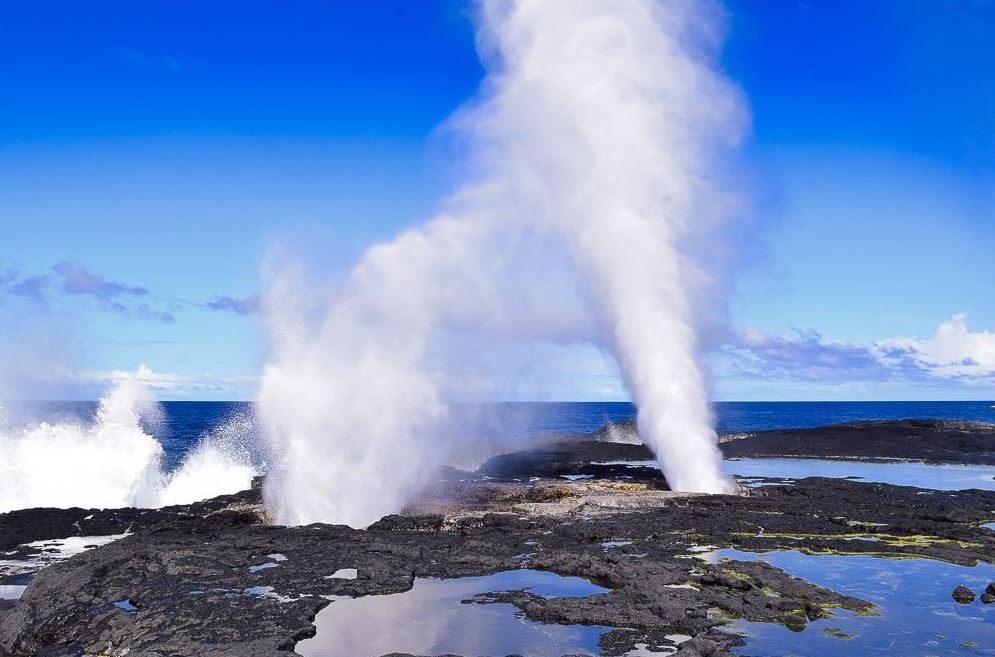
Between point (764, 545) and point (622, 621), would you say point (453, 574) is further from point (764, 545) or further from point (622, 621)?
point (764, 545)

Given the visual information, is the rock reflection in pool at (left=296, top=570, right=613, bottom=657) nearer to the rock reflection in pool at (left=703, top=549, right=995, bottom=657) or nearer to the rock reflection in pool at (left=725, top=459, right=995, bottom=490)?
the rock reflection in pool at (left=703, top=549, right=995, bottom=657)

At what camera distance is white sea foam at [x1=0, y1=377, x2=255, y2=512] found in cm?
3594

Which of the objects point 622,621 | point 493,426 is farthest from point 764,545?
point 493,426

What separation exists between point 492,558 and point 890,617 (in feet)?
29.9

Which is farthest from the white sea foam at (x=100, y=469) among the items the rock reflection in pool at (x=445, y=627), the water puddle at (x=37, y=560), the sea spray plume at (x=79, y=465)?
the rock reflection in pool at (x=445, y=627)

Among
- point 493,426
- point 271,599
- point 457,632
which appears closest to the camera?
point 457,632

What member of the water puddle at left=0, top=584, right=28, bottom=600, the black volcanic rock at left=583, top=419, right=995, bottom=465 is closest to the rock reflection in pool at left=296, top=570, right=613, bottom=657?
the water puddle at left=0, top=584, right=28, bottom=600

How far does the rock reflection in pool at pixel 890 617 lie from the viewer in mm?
12789

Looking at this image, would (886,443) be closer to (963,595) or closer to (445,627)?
(963,595)

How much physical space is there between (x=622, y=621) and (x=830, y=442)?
1927 inches

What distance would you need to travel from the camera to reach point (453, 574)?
18172 millimetres

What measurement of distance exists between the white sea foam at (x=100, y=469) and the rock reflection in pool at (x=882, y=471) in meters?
29.1

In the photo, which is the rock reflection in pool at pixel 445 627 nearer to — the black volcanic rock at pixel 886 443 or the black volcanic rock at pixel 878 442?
the black volcanic rock at pixel 878 442

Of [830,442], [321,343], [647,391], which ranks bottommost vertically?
[830,442]
